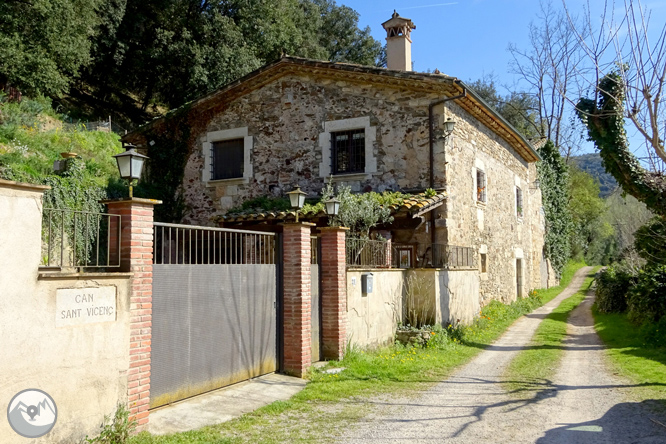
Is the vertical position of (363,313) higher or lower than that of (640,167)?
lower

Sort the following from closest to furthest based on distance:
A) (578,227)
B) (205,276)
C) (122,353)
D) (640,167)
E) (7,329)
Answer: (7,329) < (122,353) < (205,276) < (640,167) < (578,227)

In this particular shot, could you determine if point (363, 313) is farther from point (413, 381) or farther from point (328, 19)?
point (328, 19)

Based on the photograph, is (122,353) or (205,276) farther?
(205,276)

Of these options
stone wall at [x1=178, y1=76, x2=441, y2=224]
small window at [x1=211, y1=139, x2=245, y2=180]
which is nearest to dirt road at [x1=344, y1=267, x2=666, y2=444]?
stone wall at [x1=178, y1=76, x2=441, y2=224]

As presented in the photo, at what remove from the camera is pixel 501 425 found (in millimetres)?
6035

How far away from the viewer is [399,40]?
15633 mm

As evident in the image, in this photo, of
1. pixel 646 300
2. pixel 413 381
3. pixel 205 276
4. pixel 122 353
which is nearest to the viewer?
pixel 122 353

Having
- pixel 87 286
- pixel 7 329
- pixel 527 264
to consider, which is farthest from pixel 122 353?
pixel 527 264

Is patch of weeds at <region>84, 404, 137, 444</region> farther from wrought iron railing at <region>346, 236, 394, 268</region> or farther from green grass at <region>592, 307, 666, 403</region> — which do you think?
green grass at <region>592, 307, 666, 403</region>

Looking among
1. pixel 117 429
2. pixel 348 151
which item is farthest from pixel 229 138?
pixel 117 429

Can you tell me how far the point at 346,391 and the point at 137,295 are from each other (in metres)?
3.39

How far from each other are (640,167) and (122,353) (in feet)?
30.1

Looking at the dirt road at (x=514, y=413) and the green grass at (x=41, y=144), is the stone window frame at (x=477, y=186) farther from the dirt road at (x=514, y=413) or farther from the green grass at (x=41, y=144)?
the green grass at (x=41, y=144)

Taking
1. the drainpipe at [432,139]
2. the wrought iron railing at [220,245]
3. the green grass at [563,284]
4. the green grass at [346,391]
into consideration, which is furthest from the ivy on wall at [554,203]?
the wrought iron railing at [220,245]
